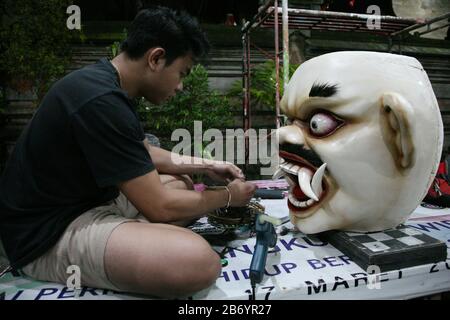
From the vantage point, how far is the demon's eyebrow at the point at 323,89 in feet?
4.71

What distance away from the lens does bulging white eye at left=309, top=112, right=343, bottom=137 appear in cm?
151

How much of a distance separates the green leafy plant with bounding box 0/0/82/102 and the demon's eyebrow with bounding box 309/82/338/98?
364 centimetres

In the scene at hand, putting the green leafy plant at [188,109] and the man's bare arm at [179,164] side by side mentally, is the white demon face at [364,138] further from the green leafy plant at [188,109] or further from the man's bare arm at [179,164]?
the green leafy plant at [188,109]

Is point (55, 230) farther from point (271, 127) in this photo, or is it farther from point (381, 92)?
point (271, 127)

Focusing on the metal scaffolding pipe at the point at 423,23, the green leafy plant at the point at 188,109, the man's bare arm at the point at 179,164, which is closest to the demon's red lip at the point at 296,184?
the man's bare arm at the point at 179,164

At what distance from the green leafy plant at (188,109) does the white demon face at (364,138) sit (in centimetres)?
292

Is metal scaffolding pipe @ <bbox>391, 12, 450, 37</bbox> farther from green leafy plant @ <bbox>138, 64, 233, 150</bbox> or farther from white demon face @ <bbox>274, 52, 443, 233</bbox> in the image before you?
white demon face @ <bbox>274, 52, 443, 233</bbox>

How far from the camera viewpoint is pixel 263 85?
16.9 feet

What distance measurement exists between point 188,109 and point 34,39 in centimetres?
208

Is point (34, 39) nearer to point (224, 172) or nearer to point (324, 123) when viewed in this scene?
point (224, 172)

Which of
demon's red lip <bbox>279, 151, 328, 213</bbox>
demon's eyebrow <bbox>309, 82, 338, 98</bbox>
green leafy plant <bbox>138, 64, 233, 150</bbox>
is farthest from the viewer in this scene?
green leafy plant <bbox>138, 64, 233, 150</bbox>

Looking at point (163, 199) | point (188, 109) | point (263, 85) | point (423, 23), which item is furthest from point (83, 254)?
point (423, 23)

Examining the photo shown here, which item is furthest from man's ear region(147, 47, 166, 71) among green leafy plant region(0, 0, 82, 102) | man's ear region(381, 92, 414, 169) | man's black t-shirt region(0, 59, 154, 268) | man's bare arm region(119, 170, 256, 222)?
green leafy plant region(0, 0, 82, 102)
